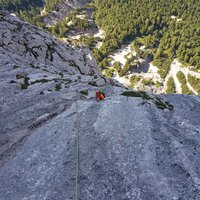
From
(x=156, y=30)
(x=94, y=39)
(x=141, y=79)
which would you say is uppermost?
(x=156, y=30)

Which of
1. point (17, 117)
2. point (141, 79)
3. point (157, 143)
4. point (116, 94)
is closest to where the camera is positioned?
point (157, 143)

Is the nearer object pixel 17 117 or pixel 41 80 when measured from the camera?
pixel 17 117

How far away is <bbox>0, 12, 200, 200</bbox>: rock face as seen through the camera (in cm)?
1250

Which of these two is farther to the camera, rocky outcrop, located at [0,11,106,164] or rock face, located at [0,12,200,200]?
rocky outcrop, located at [0,11,106,164]

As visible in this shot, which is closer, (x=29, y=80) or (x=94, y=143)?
(x=94, y=143)

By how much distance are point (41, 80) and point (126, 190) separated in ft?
76.8

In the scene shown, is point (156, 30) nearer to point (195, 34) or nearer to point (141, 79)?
point (195, 34)

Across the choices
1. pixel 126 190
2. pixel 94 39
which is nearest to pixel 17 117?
pixel 126 190

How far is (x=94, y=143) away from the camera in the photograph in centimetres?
1623

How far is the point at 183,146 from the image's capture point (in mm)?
15922

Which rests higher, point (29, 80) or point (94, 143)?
point (94, 143)

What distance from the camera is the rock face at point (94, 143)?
1250 cm

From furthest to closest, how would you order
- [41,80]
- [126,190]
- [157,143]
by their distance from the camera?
[41,80], [157,143], [126,190]

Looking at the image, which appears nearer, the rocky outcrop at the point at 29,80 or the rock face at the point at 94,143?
the rock face at the point at 94,143
